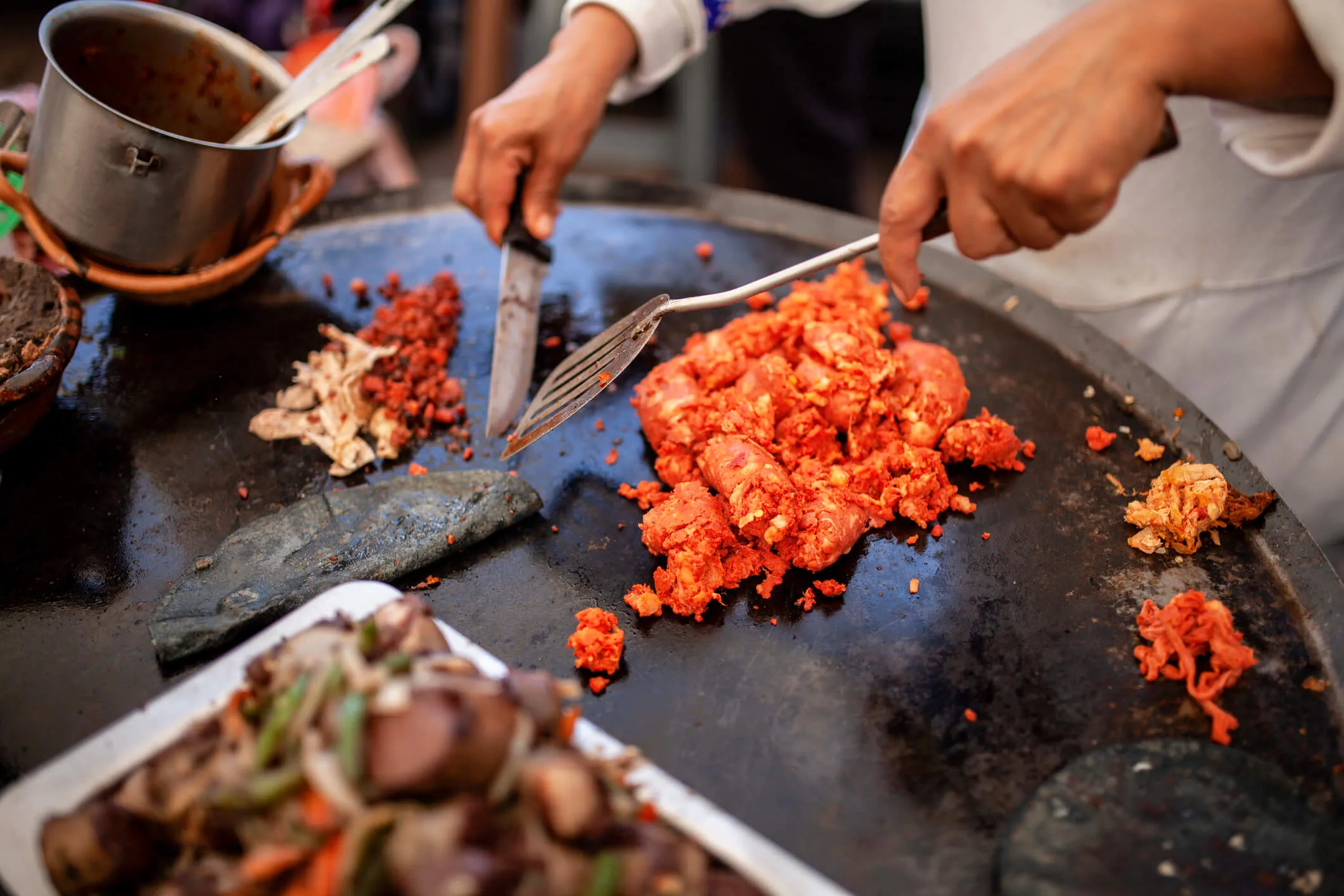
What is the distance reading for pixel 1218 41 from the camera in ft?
5.49

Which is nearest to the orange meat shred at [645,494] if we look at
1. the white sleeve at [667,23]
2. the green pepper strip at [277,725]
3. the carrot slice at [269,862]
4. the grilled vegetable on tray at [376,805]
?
the grilled vegetable on tray at [376,805]

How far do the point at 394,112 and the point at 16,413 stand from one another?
455 cm

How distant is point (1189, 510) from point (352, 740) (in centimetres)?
165

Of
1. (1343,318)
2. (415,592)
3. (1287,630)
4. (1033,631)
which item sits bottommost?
(415,592)

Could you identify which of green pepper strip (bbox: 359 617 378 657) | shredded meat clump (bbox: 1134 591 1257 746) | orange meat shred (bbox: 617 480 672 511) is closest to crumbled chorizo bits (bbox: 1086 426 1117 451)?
shredded meat clump (bbox: 1134 591 1257 746)

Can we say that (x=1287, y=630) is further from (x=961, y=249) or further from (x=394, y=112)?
(x=394, y=112)

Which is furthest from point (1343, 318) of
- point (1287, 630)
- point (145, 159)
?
point (145, 159)

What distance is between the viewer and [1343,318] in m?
2.37

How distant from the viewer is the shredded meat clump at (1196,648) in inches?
65.1

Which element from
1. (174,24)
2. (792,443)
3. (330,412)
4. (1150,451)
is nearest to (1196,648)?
(1150,451)

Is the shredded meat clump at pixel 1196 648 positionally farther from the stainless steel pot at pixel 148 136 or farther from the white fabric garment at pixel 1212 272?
the stainless steel pot at pixel 148 136

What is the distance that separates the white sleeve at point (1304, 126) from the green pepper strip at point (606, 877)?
1775 mm

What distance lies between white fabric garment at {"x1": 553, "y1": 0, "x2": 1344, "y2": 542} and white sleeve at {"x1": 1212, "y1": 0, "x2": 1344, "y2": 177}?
0.30 m

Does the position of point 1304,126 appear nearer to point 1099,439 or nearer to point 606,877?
point 1099,439
